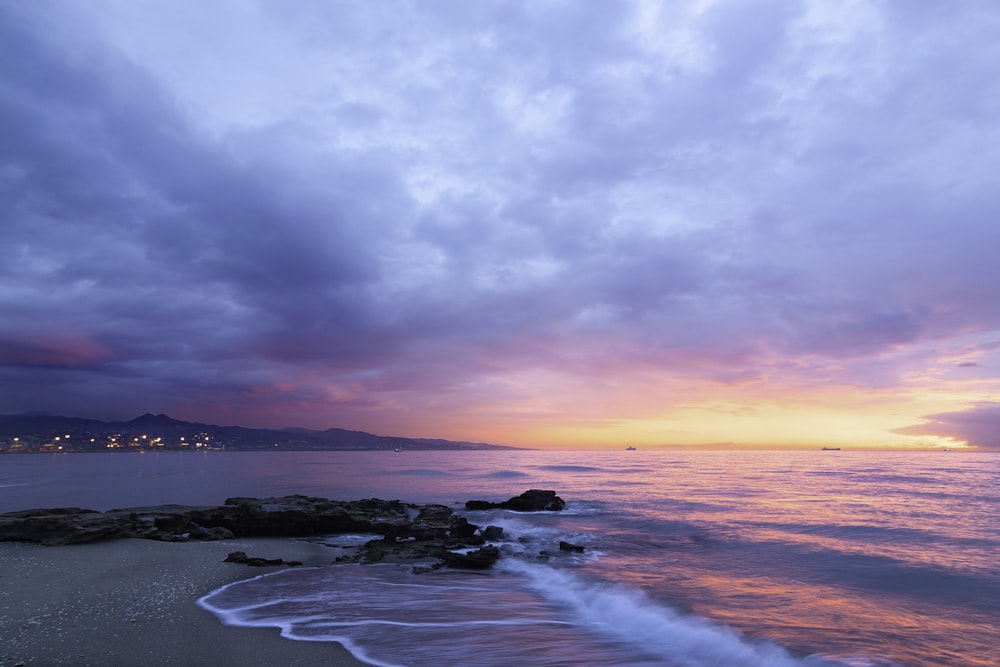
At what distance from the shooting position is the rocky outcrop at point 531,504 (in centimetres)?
3628

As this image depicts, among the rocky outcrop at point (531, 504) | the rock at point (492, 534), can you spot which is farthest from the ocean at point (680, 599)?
the rocky outcrop at point (531, 504)

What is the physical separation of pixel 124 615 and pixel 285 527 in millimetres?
14062

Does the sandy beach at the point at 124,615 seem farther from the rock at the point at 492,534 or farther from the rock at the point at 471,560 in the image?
the rock at the point at 492,534

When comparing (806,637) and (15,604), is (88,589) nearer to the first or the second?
(15,604)

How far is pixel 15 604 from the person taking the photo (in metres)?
10.1

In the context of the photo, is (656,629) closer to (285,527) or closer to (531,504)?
(285,527)

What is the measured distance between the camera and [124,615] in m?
9.67

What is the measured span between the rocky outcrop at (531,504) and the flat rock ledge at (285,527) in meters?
7.07

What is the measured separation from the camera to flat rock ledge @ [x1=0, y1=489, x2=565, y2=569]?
1747 centimetres

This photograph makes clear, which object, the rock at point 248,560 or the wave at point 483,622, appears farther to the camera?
the rock at point 248,560

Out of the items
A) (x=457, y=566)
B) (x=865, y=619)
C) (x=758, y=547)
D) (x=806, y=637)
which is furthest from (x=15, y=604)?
(x=758, y=547)

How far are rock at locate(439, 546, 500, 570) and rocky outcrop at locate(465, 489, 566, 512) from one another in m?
19.2

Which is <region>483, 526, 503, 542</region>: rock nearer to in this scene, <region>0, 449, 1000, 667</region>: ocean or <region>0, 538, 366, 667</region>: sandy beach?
<region>0, 449, 1000, 667</region>: ocean

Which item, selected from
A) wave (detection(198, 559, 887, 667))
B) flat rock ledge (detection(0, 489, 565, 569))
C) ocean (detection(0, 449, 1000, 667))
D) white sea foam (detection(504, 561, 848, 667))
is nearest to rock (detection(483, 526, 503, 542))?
flat rock ledge (detection(0, 489, 565, 569))
